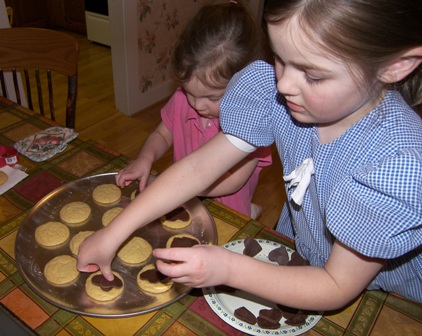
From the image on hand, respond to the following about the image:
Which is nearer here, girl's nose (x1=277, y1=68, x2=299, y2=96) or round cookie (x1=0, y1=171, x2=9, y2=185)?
girl's nose (x1=277, y1=68, x2=299, y2=96)

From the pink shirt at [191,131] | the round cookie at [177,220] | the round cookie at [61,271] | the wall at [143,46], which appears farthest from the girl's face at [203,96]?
the wall at [143,46]

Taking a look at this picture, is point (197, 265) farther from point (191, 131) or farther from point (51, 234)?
point (191, 131)

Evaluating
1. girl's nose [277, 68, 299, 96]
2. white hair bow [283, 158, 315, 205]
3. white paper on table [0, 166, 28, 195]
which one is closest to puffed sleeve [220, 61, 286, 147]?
white hair bow [283, 158, 315, 205]

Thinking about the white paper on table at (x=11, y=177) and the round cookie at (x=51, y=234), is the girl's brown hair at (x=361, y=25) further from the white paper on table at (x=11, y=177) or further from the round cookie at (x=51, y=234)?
the white paper on table at (x=11, y=177)

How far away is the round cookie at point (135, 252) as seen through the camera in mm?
850

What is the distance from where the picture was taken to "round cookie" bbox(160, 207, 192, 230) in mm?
928

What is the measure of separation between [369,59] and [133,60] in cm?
244

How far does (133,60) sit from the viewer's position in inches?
109

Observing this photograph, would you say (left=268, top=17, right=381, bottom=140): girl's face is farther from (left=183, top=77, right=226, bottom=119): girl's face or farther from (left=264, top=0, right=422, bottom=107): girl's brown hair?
(left=183, top=77, right=226, bottom=119): girl's face

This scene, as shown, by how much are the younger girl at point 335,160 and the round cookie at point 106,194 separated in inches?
8.8

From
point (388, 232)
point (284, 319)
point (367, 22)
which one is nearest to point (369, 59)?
point (367, 22)

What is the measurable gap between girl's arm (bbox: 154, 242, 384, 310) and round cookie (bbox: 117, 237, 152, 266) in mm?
248

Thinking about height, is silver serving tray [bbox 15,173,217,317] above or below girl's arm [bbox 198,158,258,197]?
above

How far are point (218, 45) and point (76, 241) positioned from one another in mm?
613
